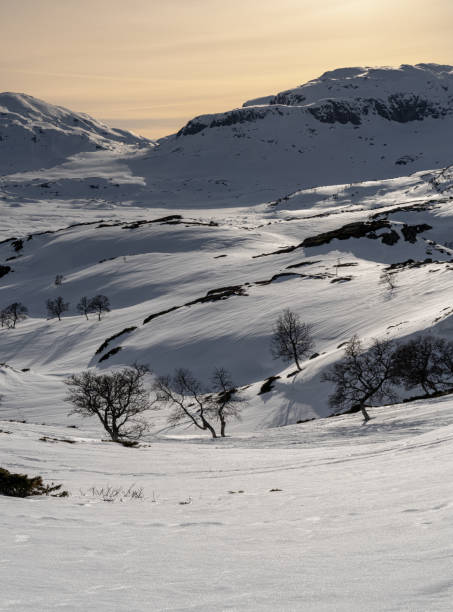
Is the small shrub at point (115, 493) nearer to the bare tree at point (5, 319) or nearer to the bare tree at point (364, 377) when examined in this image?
the bare tree at point (364, 377)

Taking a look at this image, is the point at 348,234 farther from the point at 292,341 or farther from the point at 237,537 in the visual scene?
the point at 237,537

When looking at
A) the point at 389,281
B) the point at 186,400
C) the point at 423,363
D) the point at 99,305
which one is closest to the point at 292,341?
the point at 186,400

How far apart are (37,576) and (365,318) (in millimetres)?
62747

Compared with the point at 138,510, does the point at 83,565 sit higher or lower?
higher

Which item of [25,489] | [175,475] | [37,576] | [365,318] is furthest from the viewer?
[365,318]

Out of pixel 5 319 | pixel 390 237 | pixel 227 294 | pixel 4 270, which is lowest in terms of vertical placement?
pixel 5 319

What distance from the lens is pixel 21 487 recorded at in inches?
440

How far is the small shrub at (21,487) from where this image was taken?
10984mm

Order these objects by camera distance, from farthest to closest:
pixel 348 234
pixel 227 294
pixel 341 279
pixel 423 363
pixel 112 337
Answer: pixel 348 234 → pixel 227 294 → pixel 341 279 → pixel 112 337 → pixel 423 363

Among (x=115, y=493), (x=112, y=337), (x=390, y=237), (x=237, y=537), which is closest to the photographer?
(x=237, y=537)

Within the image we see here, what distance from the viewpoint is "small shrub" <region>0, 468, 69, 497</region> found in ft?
36.0

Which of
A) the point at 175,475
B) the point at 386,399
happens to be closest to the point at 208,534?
the point at 175,475

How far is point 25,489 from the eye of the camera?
11164mm

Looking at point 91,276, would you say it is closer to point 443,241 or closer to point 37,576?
point 443,241
